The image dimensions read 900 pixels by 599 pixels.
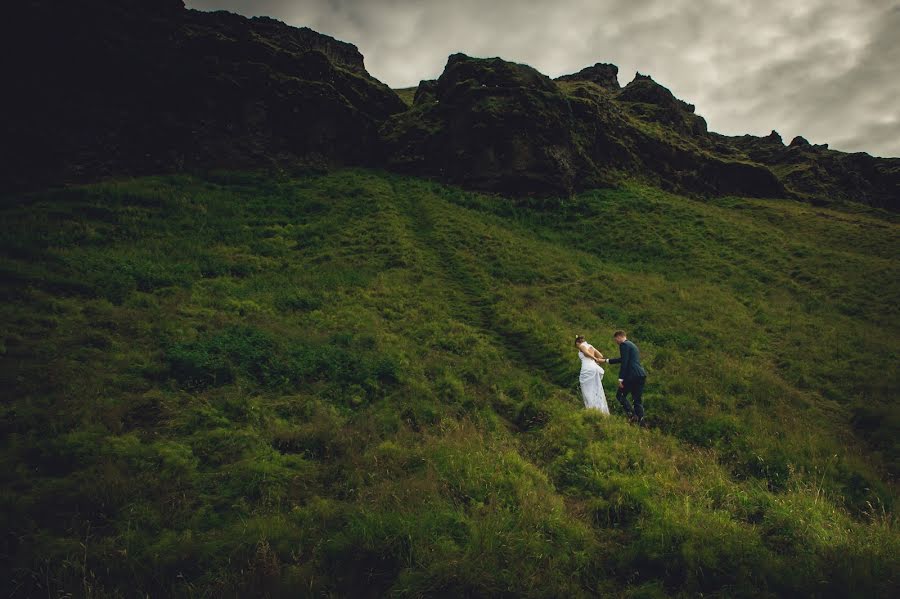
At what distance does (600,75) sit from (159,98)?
100036 millimetres

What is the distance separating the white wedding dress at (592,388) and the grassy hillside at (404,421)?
0.70m

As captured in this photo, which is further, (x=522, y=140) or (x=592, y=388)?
(x=522, y=140)

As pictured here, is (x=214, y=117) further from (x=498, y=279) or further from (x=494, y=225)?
(x=498, y=279)

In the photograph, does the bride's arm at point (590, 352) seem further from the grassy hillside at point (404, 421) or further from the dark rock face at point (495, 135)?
the dark rock face at point (495, 135)

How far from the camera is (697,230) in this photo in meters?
33.1

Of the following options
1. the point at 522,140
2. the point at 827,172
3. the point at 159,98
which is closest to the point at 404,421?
the point at 159,98

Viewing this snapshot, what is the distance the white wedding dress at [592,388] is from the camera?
35.8ft

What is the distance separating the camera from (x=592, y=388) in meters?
11.1

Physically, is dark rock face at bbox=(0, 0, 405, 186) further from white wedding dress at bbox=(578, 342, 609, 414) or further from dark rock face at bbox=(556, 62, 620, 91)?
dark rock face at bbox=(556, 62, 620, 91)

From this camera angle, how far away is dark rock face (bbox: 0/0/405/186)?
25562 millimetres

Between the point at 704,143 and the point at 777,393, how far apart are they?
6487cm

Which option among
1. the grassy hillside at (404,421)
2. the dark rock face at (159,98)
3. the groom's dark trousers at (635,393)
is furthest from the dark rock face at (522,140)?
the groom's dark trousers at (635,393)

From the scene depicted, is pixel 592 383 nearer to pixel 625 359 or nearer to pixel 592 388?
pixel 592 388

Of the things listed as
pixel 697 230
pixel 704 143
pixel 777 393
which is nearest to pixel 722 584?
pixel 777 393
